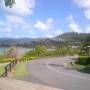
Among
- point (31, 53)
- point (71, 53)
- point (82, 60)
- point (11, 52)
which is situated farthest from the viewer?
point (71, 53)

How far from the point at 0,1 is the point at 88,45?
64.3 metres

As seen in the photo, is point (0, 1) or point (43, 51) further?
point (43, 51)

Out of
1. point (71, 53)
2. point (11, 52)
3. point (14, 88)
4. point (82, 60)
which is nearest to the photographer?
point (14, 88)

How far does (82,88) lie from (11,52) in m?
56.2

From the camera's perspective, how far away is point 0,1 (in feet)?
48.2

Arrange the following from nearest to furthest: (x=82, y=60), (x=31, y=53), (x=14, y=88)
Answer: (x=14, y=88) < (x=82, y=60) < (x=31, y=53)

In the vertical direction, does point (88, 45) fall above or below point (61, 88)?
above

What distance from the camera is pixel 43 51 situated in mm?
82750

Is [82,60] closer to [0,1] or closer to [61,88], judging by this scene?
[61,88]

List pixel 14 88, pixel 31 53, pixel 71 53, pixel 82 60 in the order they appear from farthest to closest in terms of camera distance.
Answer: pixel 71 53
pixel 31 53
pixel 82 60
pixel 14 88

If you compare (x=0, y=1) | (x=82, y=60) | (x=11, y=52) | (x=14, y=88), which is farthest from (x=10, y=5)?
(x=11, y=52)

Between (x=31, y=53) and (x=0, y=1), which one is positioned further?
(x=31, y=53)

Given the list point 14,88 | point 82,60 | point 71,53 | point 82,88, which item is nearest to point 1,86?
point 14,88

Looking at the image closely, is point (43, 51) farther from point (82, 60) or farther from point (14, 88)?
point (14, 88)
